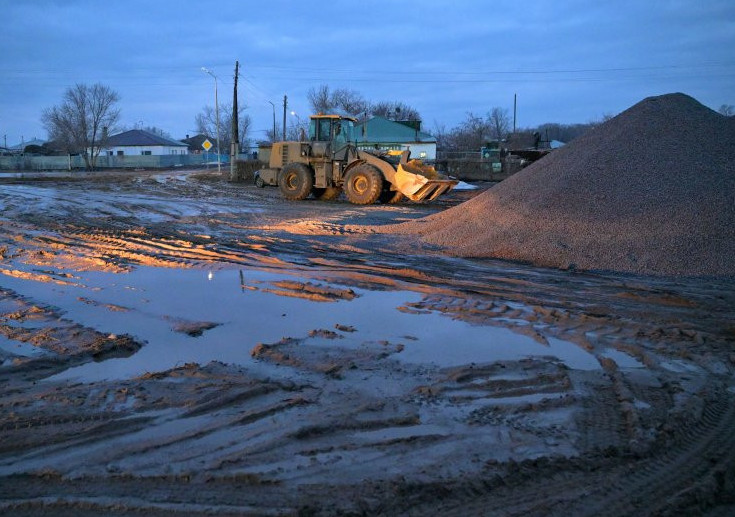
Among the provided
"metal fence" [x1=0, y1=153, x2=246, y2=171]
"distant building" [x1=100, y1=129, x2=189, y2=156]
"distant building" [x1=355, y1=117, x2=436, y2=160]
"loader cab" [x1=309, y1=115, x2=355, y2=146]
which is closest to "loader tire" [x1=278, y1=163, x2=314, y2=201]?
"loader cab" [x1=309, y1=115, x2=355, y2=146]

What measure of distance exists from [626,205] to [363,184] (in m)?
11.5

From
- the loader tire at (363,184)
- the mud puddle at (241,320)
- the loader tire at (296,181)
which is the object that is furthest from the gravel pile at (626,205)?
the loader tire at (296,181)

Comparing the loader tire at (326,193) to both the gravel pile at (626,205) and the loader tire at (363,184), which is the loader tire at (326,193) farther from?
the gravel pile at (626,205)

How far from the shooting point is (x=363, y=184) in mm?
20969

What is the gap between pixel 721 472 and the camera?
341cm

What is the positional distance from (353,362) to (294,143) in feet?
64.9

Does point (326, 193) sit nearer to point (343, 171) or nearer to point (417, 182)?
point (343, 171)

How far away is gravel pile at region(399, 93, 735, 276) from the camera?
31.0 feet

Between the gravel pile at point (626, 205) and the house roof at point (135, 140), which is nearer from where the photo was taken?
the gravel pile at point (626, 205)

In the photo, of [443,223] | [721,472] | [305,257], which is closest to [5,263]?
[305,257]

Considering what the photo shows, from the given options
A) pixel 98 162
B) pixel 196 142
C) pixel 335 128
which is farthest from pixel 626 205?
pixel 196 142

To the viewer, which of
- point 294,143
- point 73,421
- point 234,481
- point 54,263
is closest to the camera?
point 234,481

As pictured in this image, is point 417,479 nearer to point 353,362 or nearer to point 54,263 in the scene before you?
point 353,362

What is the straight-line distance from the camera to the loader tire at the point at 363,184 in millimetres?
20344
